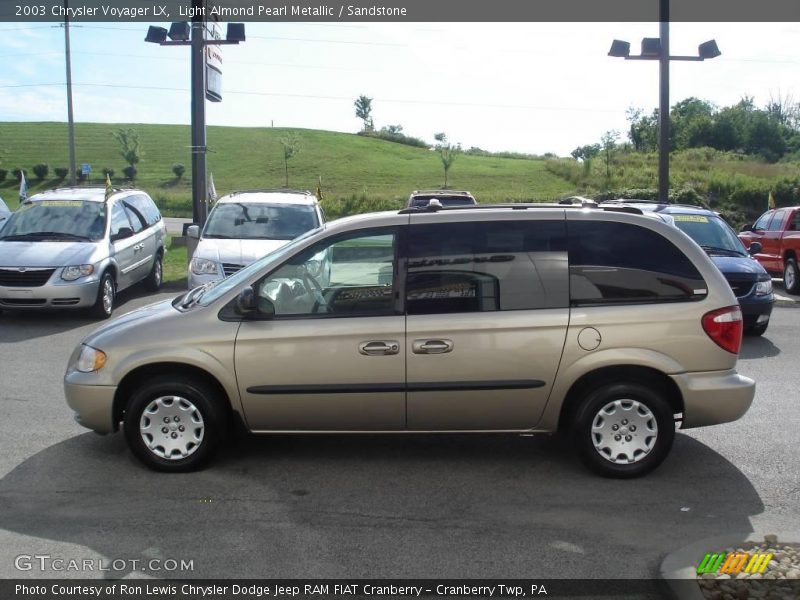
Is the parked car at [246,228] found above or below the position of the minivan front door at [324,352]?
above

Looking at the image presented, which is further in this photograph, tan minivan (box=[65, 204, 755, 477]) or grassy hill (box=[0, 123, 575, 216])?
grassy hill (box=[0, 123, 575, 216])

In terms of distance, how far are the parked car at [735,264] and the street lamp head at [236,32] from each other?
9446 mm

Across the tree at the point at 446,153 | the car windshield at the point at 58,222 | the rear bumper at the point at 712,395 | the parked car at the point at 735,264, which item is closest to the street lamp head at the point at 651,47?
the parked car at the point at 735,264

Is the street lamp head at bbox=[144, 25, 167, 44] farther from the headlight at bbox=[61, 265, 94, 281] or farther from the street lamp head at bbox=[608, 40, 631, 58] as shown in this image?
the street lamp head at bbox=[608, 40, 631, 58]

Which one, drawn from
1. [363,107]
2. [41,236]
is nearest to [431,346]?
[41,236]

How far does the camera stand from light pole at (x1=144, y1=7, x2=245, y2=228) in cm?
1695

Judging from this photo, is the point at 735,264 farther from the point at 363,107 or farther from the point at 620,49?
the point at 363,107

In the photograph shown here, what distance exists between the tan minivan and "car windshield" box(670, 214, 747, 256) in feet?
21.9

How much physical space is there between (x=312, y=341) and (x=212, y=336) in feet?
2.21

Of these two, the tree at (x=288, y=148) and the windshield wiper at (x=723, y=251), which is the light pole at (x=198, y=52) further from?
the tree at (x=288, y=148)

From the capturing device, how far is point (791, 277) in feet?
52.0

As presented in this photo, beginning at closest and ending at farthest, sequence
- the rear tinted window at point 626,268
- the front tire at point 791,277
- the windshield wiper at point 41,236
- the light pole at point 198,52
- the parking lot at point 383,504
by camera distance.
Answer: the parking lot at point 383,504
the rear tinted window at point 626,268
the windshield wiper at point 41,236
the front tire at point 791,277
the light pole at point 198,52

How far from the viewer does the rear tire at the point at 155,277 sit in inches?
593

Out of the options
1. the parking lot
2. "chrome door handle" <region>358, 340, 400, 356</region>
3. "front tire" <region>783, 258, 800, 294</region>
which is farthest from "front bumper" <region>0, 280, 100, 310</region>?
"front tire" <region>783, 258, 800, 294</region>
